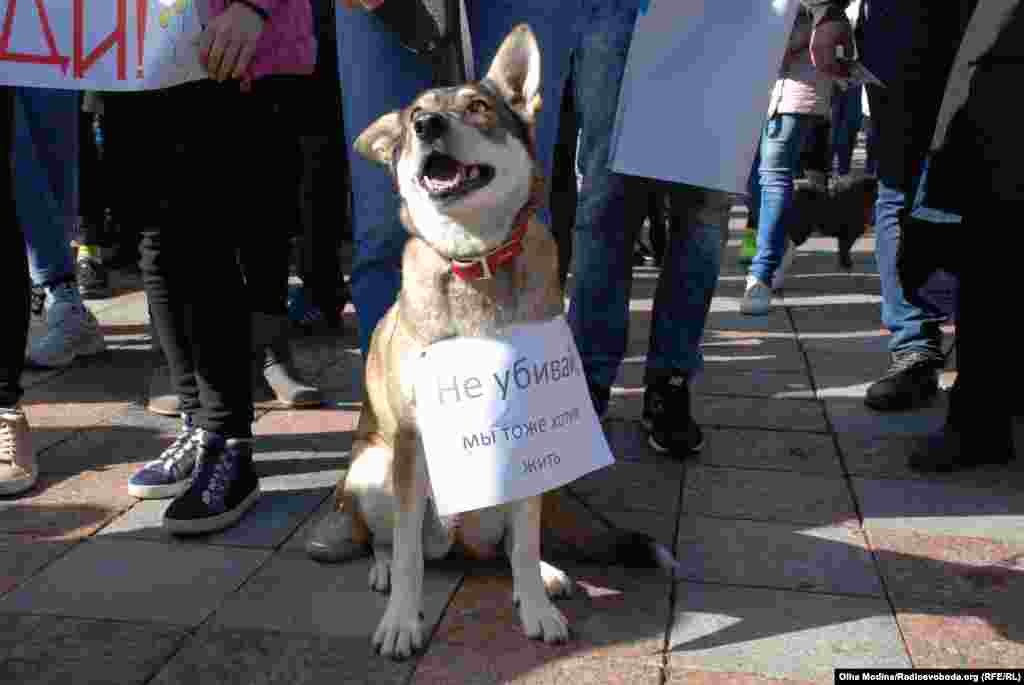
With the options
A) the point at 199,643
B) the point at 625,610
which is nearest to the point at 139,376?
the point at 199,643

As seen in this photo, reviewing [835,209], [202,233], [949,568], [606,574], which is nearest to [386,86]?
[202,233]

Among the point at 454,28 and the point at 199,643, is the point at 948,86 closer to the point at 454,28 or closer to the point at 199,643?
the point at 454,28

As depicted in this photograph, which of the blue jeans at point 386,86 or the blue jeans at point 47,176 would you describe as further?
the blue jeans at point 47,176

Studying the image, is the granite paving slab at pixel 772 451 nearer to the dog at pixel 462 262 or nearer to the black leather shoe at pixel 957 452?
the black leather shoe at pixel 957 452

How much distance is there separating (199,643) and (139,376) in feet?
8.37

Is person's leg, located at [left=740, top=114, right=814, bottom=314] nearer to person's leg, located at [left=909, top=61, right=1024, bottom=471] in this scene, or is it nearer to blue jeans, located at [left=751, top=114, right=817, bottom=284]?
blue jeans, located at [left=751, top=114, right=817, bottom=284]

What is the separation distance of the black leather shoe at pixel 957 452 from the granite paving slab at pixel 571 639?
1.32 meters

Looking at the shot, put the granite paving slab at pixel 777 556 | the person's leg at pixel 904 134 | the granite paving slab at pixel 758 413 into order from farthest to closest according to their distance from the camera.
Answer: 1. the granite paving slab at pixel 758 413
2. the person's leg at pixel 904 134
3. the granite paving slab at pixel 777 556

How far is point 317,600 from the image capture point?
8.87ft

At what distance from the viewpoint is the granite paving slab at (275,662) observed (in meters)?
2.33

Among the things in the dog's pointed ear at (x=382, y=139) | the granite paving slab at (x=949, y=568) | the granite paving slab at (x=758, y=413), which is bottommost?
the granite paving slab at (x=758, y=413)

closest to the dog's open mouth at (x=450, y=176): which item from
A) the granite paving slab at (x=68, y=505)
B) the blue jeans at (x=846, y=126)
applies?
the granite paving slab at (x=68, y=505)

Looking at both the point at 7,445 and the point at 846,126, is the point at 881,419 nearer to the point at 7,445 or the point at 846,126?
the point at 7,445

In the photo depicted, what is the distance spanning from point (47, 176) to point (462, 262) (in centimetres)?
366
